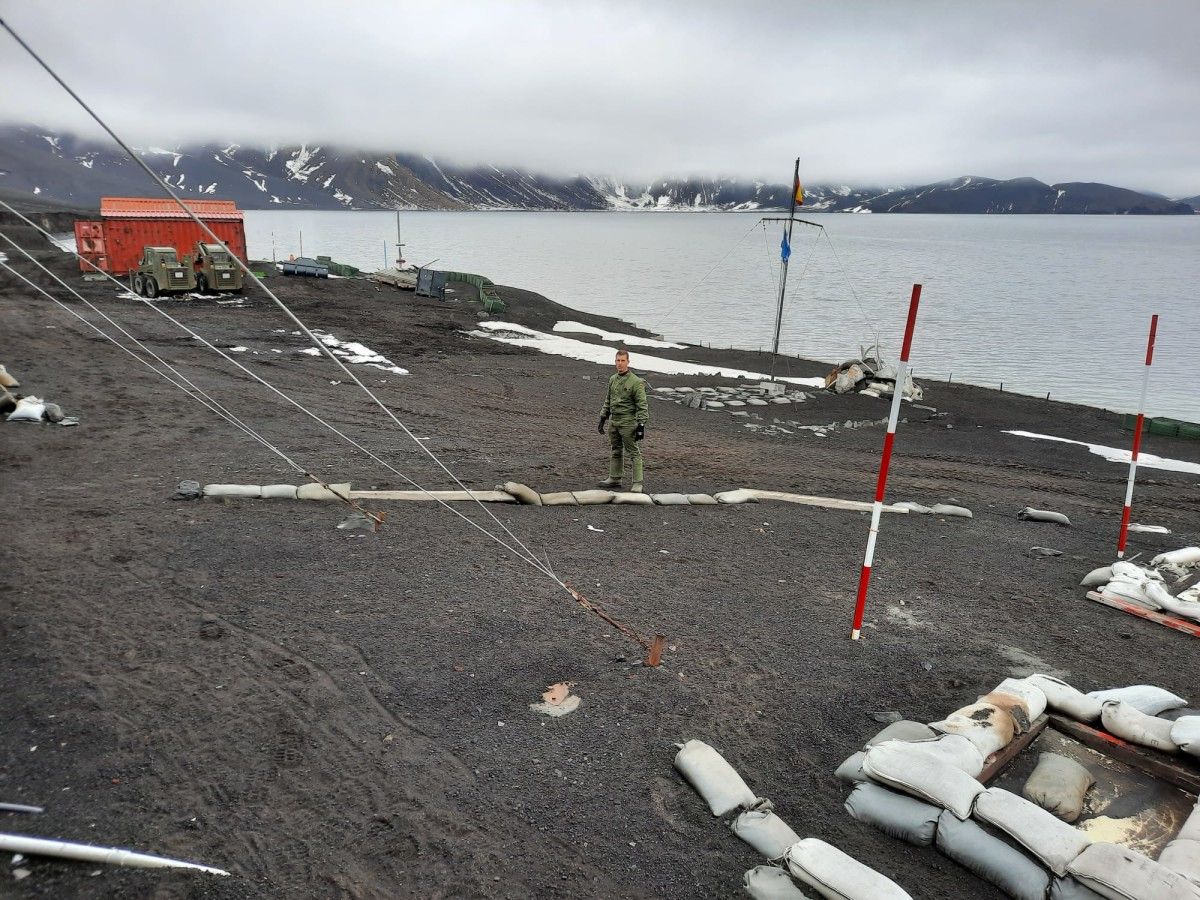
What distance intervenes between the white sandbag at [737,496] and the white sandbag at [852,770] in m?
6.52

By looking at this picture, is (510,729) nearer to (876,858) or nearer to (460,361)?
(876,858)

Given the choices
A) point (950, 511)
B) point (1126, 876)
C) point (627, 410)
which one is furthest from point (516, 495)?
point (1126, 876)

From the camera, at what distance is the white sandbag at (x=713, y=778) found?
16.7 feet

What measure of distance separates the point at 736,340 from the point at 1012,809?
43.2 metres

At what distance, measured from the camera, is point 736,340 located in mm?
46375

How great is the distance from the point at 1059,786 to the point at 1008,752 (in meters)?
0.40

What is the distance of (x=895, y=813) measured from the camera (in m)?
4.91

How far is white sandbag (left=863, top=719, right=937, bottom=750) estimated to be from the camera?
555 centimetres

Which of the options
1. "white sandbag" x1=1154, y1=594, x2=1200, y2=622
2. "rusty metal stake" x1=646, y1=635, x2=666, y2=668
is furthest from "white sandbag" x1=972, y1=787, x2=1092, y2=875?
"white sandbag" x1=1154, y1=594, x2=1200, y2=622

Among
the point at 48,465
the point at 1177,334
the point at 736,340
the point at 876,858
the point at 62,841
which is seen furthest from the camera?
the point at 1177,334

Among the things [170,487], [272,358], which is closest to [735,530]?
[170,487]

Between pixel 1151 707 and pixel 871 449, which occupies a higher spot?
pixel 1151 707

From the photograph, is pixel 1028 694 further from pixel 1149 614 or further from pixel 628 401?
pixel 628 401

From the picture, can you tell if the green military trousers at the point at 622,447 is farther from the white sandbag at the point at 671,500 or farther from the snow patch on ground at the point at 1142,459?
the snow patch on ground at the point at 1142,459
